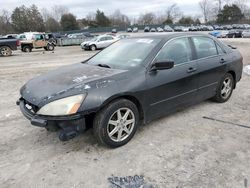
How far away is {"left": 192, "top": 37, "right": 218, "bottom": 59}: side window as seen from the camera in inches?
186

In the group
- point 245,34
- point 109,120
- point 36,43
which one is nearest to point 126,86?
point 109,120

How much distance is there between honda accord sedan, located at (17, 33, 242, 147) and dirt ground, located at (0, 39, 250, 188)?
0.30 meters

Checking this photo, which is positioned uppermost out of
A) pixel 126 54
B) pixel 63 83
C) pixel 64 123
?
pixel 126 54

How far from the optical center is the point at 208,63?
4812 mm

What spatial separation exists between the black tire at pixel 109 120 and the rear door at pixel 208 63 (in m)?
1.63

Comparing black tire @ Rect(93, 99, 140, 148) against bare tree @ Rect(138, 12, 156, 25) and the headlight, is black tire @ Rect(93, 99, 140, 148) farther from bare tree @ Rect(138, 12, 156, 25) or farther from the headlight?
bare tree @ Rect(138, 12, 156, 25)

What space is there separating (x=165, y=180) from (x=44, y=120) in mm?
1593

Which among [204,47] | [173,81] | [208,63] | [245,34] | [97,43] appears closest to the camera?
[173,81]

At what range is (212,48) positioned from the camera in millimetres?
5094

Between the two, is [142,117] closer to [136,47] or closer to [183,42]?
[136,47]

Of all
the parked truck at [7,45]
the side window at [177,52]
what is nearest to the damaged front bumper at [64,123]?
the side window at [177,52]

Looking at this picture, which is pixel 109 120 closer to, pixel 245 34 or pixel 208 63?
pixel 208 63

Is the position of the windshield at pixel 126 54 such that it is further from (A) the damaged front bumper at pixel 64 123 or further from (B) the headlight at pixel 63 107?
(A) the damaged front bumper at pixel 64 123

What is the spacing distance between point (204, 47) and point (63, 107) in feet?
9.98
